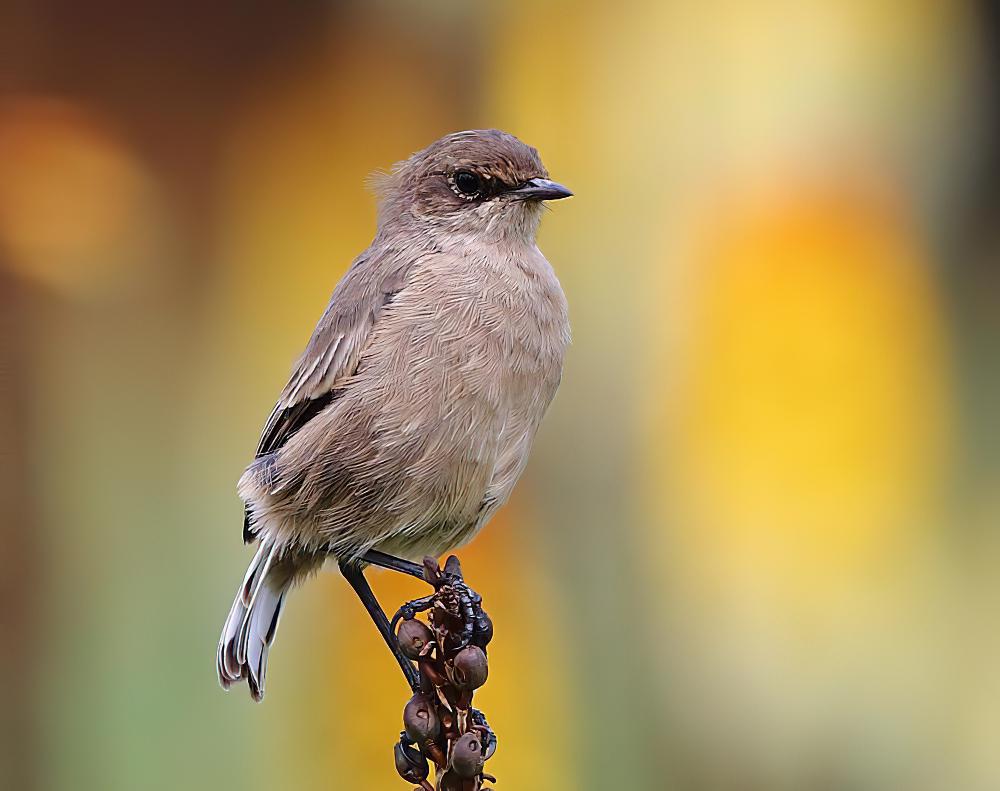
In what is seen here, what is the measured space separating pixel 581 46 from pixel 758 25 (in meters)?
0.70

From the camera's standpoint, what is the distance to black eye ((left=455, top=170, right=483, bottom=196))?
327 cm

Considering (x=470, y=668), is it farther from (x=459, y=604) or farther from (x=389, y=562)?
(x=389, y=562)

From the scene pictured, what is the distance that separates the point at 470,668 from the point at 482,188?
1519 mm

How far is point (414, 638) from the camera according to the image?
221cm

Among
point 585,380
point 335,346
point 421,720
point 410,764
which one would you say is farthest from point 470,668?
point 585,380

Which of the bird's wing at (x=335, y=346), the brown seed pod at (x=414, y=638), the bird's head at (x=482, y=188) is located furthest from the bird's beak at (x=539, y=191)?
the brown seed pod at (x=414, y=638)

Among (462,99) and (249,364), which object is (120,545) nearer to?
(249,364)

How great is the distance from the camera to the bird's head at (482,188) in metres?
3.21

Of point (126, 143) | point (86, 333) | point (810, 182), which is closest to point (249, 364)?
point (86, 333)

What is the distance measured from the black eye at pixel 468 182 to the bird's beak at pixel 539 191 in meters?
0.09

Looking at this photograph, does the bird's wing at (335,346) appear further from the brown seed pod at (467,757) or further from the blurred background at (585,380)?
the blurred background at (585,380)

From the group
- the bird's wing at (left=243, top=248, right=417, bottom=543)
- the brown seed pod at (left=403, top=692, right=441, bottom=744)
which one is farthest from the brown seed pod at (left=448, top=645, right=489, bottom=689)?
the bird's wing at (left=243, top=248, right=417, bottom=543)

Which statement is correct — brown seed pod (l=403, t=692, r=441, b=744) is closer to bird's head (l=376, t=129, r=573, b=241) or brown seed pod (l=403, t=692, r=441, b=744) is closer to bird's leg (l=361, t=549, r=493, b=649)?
bird's leg (l=361, t=549, r=493, b=649)

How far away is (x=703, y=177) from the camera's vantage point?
4.85 meters
